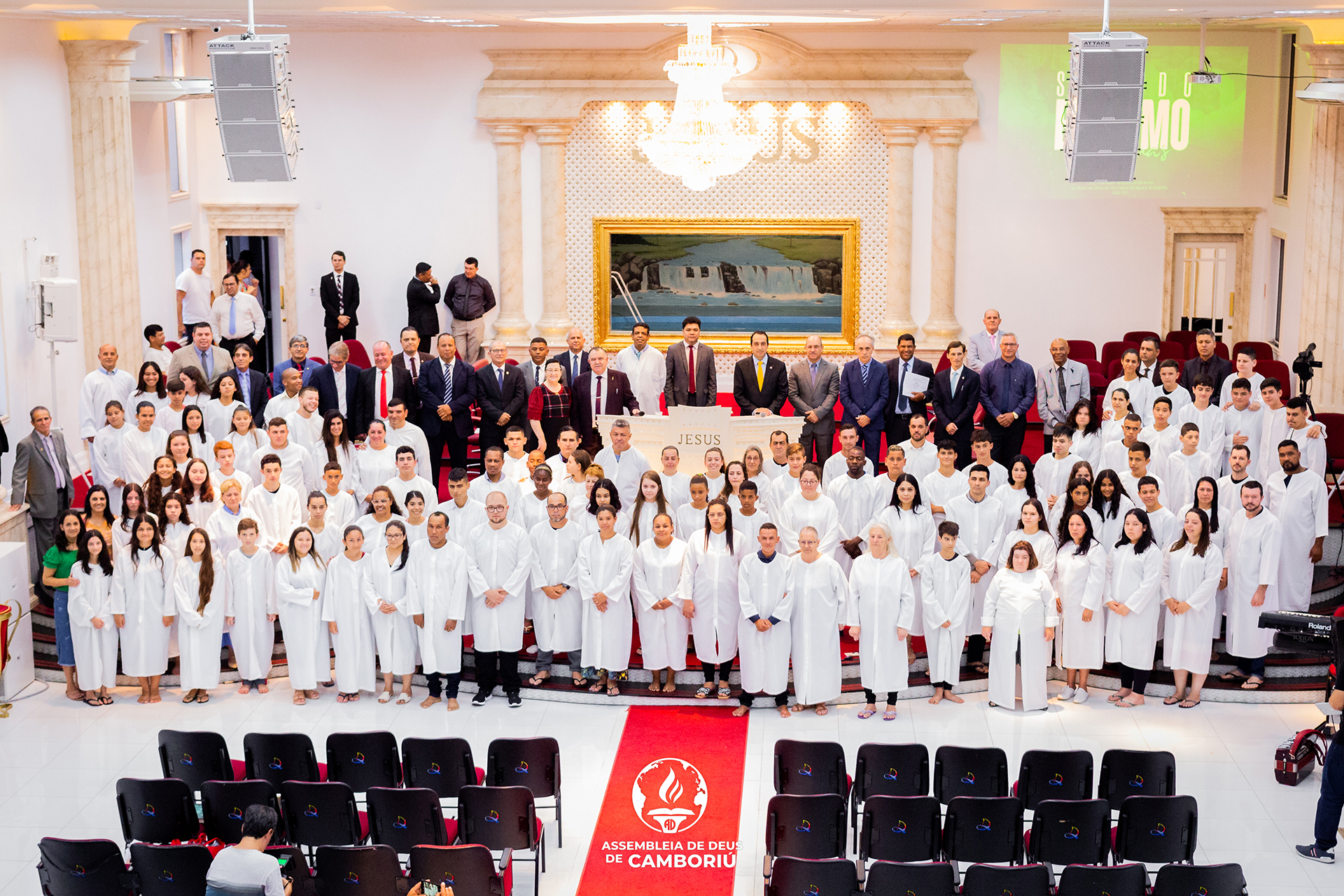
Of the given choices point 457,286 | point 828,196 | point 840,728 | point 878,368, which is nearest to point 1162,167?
point 828,196

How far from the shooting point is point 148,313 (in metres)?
17.2

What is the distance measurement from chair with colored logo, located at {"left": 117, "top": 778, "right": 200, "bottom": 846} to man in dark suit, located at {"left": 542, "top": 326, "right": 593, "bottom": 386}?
6725 millimetres

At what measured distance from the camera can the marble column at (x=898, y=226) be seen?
18172 mm

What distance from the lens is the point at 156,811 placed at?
845cm

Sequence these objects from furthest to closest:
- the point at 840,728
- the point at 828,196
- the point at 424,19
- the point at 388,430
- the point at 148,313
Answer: the point at 828,196
the point at 148,313
the point at 424,19
the point at 388,430
the point at 840,728

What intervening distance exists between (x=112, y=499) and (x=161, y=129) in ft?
20.1

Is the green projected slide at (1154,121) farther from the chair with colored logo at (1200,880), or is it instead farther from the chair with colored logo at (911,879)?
the chair with colored logo at (911,879)

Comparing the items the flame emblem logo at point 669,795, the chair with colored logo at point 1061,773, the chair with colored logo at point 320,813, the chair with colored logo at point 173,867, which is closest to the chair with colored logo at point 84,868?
the chair with colored logo at point 173,867

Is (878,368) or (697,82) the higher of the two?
(697,82)

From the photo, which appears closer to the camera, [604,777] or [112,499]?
[604,777]

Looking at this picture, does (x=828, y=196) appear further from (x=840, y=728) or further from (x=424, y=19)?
(x=840, y=728)

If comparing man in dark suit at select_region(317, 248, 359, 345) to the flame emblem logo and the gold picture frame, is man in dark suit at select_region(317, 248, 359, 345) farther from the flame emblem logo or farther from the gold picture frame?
the flame emblem logo

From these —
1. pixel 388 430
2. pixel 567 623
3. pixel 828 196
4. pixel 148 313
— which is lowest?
pixel 567 623

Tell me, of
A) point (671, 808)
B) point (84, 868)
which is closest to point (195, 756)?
point (84, 868)
